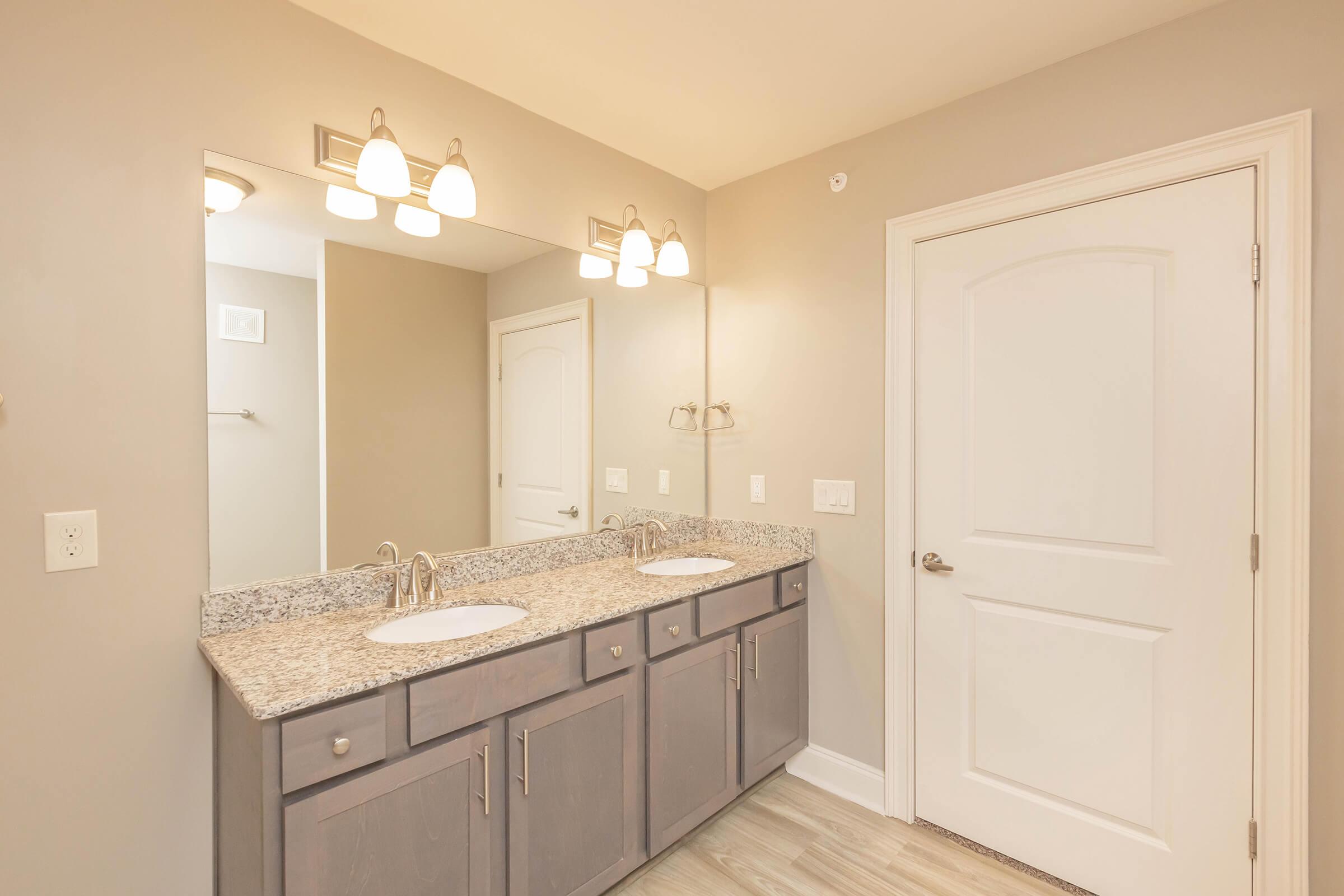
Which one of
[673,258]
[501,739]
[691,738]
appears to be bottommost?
[691,738]

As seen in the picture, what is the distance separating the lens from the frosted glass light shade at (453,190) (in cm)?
174

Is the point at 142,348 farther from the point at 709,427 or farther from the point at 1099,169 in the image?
the point at 1099,169

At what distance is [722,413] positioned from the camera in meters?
2.75

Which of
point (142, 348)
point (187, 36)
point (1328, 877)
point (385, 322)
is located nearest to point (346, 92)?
point (187, 36)

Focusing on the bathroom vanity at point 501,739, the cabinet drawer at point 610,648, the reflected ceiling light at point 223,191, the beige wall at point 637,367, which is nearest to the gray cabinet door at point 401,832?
the bathroom vanity at point 501,739

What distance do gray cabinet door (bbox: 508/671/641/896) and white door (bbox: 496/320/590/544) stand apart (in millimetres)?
669

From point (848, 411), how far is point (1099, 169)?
1.02 metres

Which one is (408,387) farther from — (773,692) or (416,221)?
(773,692)

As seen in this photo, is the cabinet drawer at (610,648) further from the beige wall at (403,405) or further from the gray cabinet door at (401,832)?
the beige wall at (403,405)

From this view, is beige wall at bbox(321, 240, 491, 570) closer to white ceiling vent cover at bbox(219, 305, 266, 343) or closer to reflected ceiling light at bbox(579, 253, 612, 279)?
white ceiling vent cover at bbox(219, 305, 266, 343)

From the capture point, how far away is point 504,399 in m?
2.13

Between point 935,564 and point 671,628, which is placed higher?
point 935,564

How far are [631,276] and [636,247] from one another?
0.60ft

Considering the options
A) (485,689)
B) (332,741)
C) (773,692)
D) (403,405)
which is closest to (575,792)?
(485,689)
